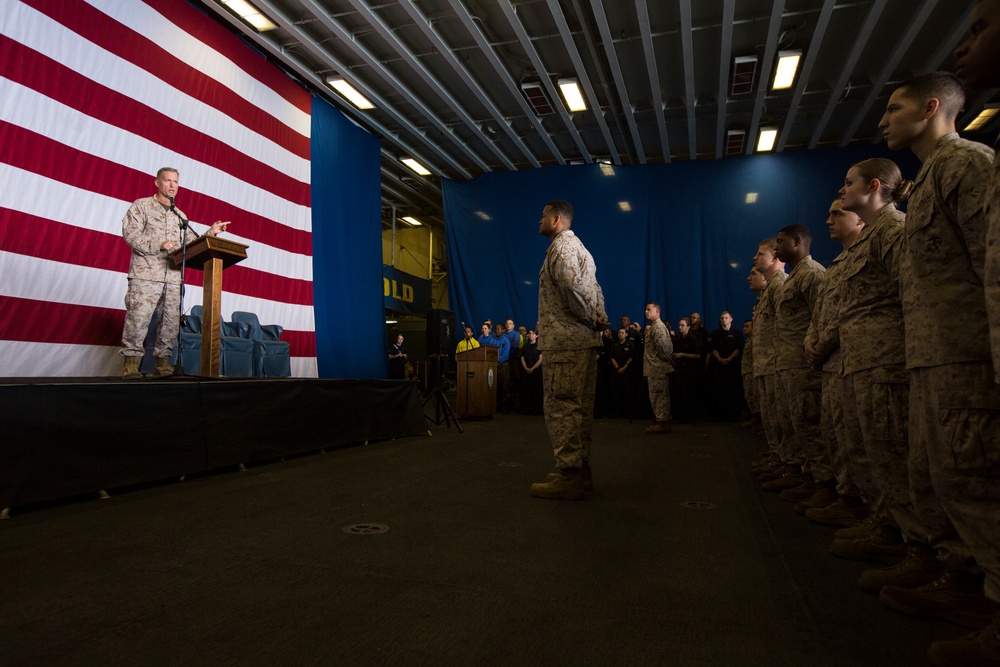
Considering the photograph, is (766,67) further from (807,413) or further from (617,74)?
(807,413)

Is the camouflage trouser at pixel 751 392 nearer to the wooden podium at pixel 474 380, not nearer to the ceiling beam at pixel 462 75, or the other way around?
the wooden podium at pixel 474 380

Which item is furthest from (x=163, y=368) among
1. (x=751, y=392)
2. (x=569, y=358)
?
(x=751, y=392)

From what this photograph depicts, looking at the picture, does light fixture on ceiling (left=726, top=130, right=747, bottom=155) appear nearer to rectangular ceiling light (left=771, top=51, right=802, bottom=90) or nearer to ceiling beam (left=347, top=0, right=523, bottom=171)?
rectangular ceiling light (left=771, top=51, right=802, bottom=90)

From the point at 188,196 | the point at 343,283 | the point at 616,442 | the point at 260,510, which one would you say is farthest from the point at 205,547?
the point at 343,283

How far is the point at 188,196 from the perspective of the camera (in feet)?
18.7

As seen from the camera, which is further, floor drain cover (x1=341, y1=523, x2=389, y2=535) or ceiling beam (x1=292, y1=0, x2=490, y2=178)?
ceiling beam (x1=292, y1=0, x2=490, y2=178)

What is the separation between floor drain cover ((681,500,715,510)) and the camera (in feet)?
8.18

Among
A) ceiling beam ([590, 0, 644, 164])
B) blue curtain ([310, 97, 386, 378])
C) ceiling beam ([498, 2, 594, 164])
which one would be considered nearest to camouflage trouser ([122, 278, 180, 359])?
blue curtain ([310, 97, 386, 378])

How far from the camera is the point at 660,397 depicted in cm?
609

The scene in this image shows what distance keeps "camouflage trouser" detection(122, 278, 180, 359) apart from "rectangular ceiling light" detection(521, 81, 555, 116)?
5.54 meters

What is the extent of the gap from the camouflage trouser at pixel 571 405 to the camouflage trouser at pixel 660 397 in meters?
3.56

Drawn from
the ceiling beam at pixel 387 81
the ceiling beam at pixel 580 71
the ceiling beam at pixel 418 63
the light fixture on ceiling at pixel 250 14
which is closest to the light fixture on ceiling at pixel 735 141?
the ceiling beam at pixel 580 71

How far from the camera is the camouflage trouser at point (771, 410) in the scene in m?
Result: 3.07

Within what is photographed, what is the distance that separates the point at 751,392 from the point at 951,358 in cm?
537
